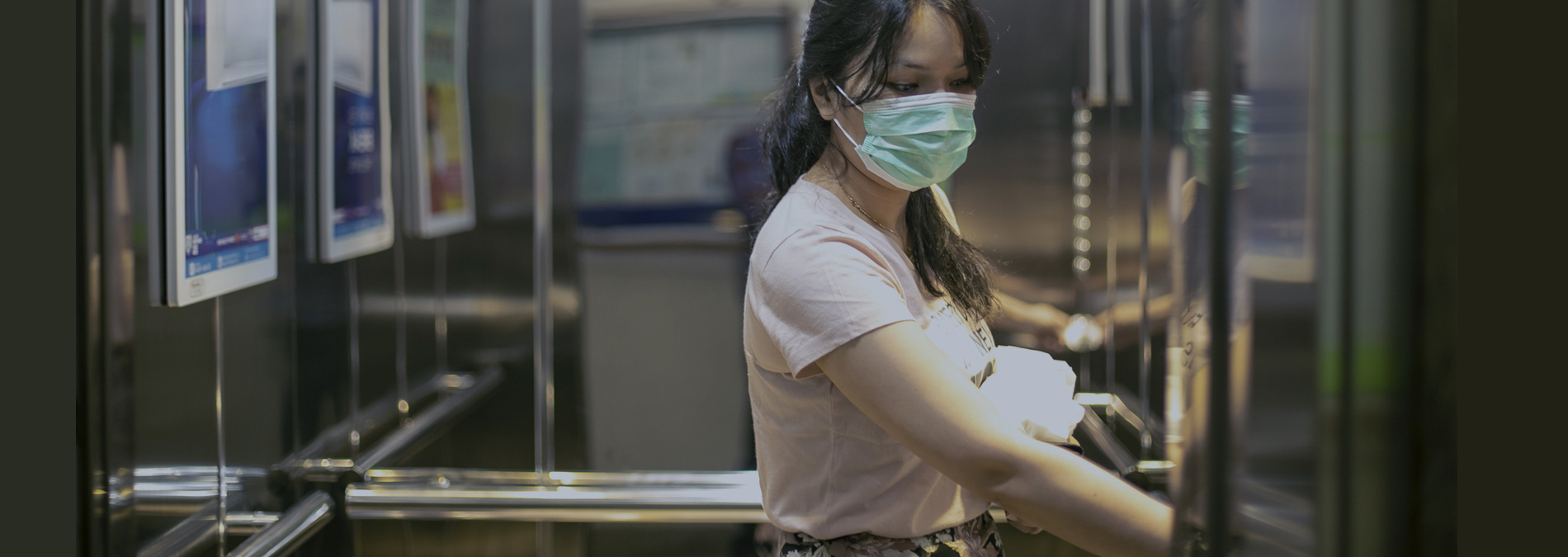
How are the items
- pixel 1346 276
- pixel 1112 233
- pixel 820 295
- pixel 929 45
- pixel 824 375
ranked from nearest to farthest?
pixel 1346 276
pixel 820 295
pixel 824 375
pixel 929 45
pixel 1112 233

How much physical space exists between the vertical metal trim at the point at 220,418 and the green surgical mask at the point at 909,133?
1.49 m

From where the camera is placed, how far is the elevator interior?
628 millimetres

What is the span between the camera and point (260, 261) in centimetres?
228

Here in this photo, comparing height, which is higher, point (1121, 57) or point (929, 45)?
point (1121, 57)

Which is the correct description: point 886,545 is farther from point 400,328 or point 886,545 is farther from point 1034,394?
point 400,328

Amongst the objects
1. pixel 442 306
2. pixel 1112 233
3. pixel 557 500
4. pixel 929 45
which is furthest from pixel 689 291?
pixel 929 45

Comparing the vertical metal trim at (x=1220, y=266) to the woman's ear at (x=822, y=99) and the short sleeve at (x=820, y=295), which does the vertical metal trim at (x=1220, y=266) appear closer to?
the short sleeve at (x=820, y=295)

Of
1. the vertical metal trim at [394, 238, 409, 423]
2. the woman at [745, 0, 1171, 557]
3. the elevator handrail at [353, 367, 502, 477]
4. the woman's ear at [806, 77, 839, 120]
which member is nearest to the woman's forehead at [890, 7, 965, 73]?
the woman at [745, 0, 1171, 557]

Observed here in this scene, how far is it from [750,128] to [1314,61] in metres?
2.60

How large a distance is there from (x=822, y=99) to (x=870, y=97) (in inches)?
3.3

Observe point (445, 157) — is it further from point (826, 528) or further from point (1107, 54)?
point (826, 528)

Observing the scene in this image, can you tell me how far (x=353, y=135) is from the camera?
9.20 ft

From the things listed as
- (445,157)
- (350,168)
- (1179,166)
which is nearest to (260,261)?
(350,168)

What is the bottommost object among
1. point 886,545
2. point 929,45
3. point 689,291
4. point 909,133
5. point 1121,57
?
point 886,545
